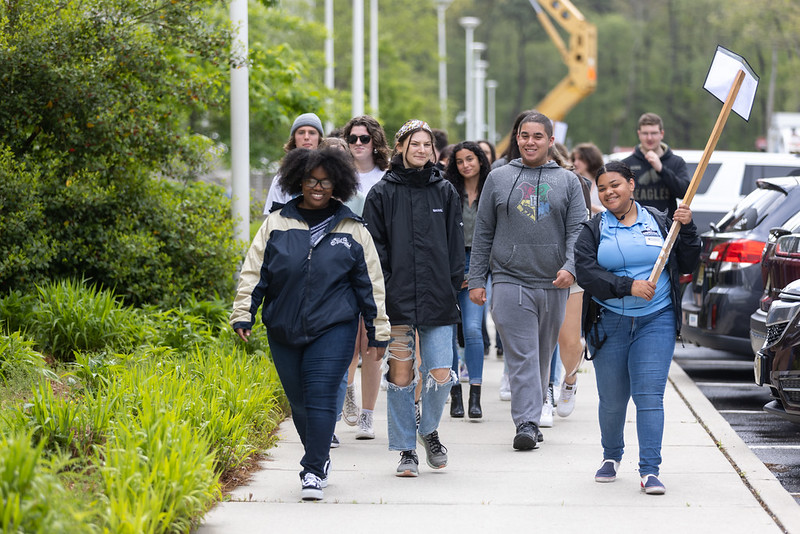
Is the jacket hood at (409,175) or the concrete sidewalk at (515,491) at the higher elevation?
the jacket hood at (409,175)

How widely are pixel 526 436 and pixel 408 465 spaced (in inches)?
37.9

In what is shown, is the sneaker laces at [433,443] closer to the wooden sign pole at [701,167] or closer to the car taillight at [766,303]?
the wooden sign pole at [701,167]

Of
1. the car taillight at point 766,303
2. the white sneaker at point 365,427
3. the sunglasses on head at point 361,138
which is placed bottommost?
the white sneaker at point 365,427

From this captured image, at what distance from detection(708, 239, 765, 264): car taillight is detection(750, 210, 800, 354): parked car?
1.06 m

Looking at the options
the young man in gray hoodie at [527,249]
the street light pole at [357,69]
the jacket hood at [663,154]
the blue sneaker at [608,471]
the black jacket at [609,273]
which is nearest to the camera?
the black jacket at [609,273]

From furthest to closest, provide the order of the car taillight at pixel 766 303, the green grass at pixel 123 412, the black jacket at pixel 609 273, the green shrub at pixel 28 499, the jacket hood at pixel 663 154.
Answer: the jacket hood at pixel 663 154 → the car taillight at pixel 766 303 → the black jacket at pixel 609 273 → the green grass at pixel 123 412 → the green shrub at pixel 28 499

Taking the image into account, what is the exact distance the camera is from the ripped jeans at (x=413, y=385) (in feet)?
20.9

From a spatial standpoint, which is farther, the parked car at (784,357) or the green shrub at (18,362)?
the green shrub at (18,362)

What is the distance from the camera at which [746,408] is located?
9.47m

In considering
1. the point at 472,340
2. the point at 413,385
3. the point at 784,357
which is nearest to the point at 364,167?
the point at 472,340

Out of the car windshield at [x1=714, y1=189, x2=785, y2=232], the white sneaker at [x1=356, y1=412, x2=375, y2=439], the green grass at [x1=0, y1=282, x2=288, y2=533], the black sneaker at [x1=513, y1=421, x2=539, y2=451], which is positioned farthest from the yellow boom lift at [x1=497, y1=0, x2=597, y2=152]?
the black sneaker at [x1=513, y1=421, x2=539, y2=451]

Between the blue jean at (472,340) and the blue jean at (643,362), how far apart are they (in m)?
2.26

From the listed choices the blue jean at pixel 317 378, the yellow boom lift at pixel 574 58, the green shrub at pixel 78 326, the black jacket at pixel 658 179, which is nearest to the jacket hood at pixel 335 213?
the blue jean at pixel 317 378

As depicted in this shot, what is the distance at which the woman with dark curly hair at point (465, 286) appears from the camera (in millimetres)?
8391
